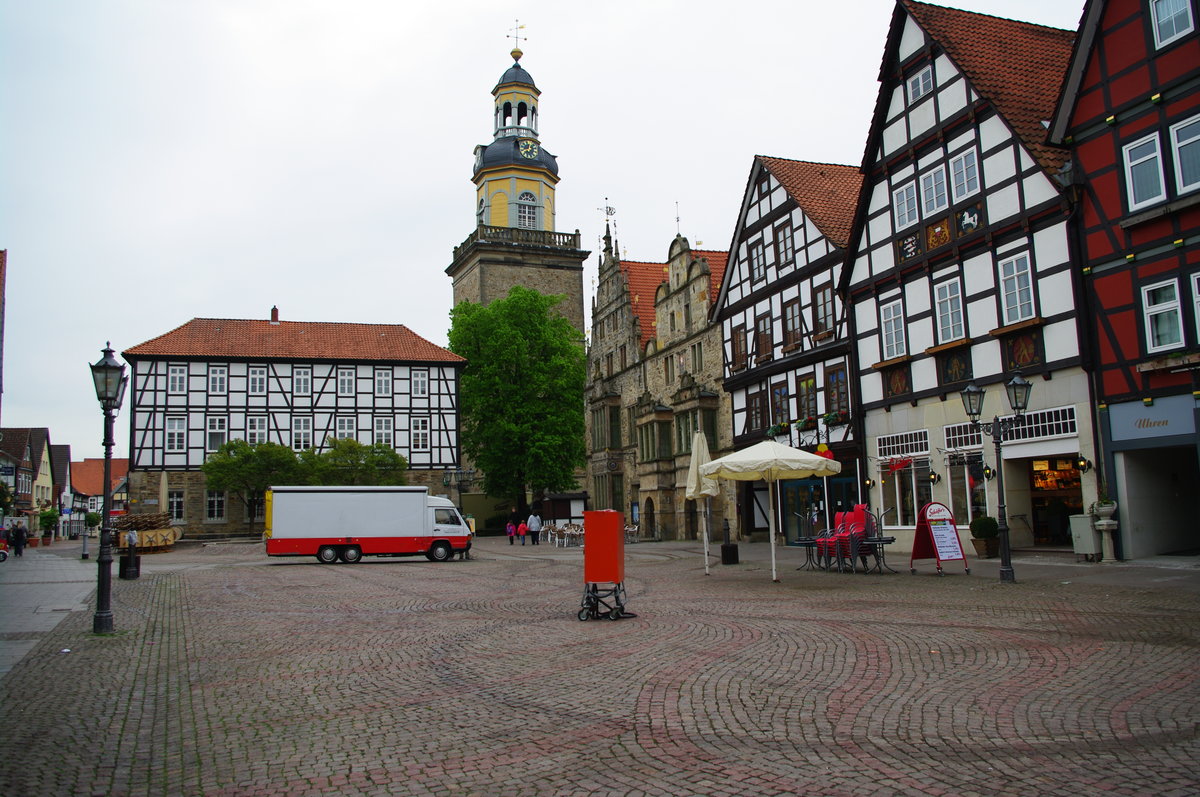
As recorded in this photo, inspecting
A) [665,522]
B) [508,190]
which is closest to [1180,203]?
[665,522]

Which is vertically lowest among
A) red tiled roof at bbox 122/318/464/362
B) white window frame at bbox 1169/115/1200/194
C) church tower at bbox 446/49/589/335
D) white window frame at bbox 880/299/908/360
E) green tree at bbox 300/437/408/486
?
green tree at bbox 300/437/408/486

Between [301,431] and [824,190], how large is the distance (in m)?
35.6

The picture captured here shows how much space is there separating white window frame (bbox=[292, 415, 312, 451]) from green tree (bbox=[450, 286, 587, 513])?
29.6ft

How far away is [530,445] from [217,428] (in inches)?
725

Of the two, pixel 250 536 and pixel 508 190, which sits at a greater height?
pixel 508 190

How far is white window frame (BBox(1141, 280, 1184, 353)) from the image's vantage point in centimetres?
1722

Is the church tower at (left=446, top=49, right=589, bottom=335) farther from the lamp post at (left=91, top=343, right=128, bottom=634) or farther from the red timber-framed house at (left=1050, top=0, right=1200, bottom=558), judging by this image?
the lamp post at (left=91, top=343, right=128, bottom=634)

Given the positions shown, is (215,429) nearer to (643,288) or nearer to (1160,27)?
(643,288)

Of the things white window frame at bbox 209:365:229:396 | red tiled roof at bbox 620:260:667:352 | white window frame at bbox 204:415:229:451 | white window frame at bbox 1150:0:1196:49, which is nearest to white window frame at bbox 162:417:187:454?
white window frame at bbox 204:415:229:451

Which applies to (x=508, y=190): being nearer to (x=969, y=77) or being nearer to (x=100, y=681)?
(x=969, y=77)

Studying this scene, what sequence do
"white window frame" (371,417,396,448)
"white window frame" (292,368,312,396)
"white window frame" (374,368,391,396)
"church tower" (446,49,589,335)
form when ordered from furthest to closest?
"church tower" (446,49,589,335) < "white window frame" (374,368,391,396) < "white window frame" (371,417,396,448) < "white window frame" (292,368,312,396)

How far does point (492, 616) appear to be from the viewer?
13.5 m

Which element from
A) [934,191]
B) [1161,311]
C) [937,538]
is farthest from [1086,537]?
[934,191]

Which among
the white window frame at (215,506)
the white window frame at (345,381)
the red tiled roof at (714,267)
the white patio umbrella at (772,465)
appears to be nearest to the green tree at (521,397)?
the white window frame at (345,381)
